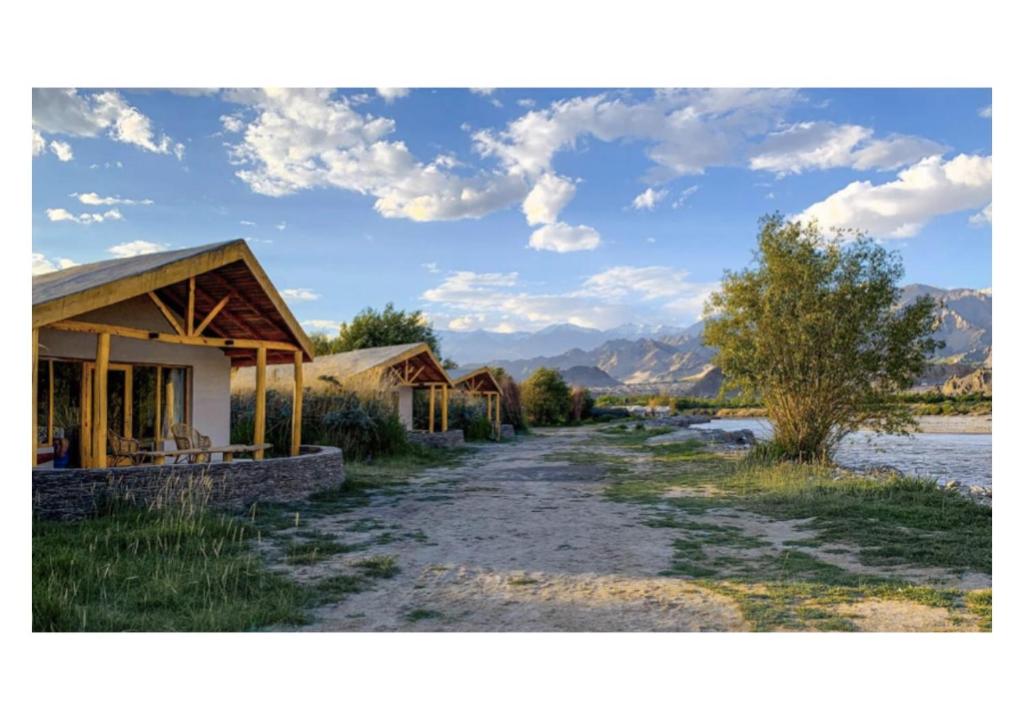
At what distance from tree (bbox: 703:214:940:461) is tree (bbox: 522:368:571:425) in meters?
26.3

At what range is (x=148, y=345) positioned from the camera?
12047 millimetres

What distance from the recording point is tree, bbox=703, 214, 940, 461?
1385 centimetres

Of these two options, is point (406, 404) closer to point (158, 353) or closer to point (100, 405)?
point (158, 353)

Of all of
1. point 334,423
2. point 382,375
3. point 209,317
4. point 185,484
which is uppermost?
point 209,317

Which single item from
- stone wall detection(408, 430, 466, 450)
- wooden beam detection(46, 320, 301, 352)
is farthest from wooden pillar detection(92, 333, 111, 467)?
stone wall detection(408, 430, 466, 450)

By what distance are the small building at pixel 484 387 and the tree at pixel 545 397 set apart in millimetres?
9908

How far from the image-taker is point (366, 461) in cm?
1596

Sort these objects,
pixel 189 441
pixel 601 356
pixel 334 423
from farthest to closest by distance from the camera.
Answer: pixel 601 356 → pixel 334 423 → pixel 189 441

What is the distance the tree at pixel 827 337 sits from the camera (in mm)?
13852

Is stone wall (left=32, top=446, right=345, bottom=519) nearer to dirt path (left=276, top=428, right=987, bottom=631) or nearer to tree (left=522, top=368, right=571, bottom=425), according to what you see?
dirt path (left=276, top=428, right=987, bottom=631)

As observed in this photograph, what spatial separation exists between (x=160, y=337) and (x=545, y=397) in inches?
1283

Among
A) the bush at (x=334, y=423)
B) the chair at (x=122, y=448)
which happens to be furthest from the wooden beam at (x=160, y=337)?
the bush at (x=334, y=423)

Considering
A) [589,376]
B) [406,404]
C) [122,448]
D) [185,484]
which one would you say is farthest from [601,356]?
[185,484]

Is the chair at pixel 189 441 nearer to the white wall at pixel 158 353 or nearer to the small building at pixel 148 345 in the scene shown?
the small building at pixel 148 345
